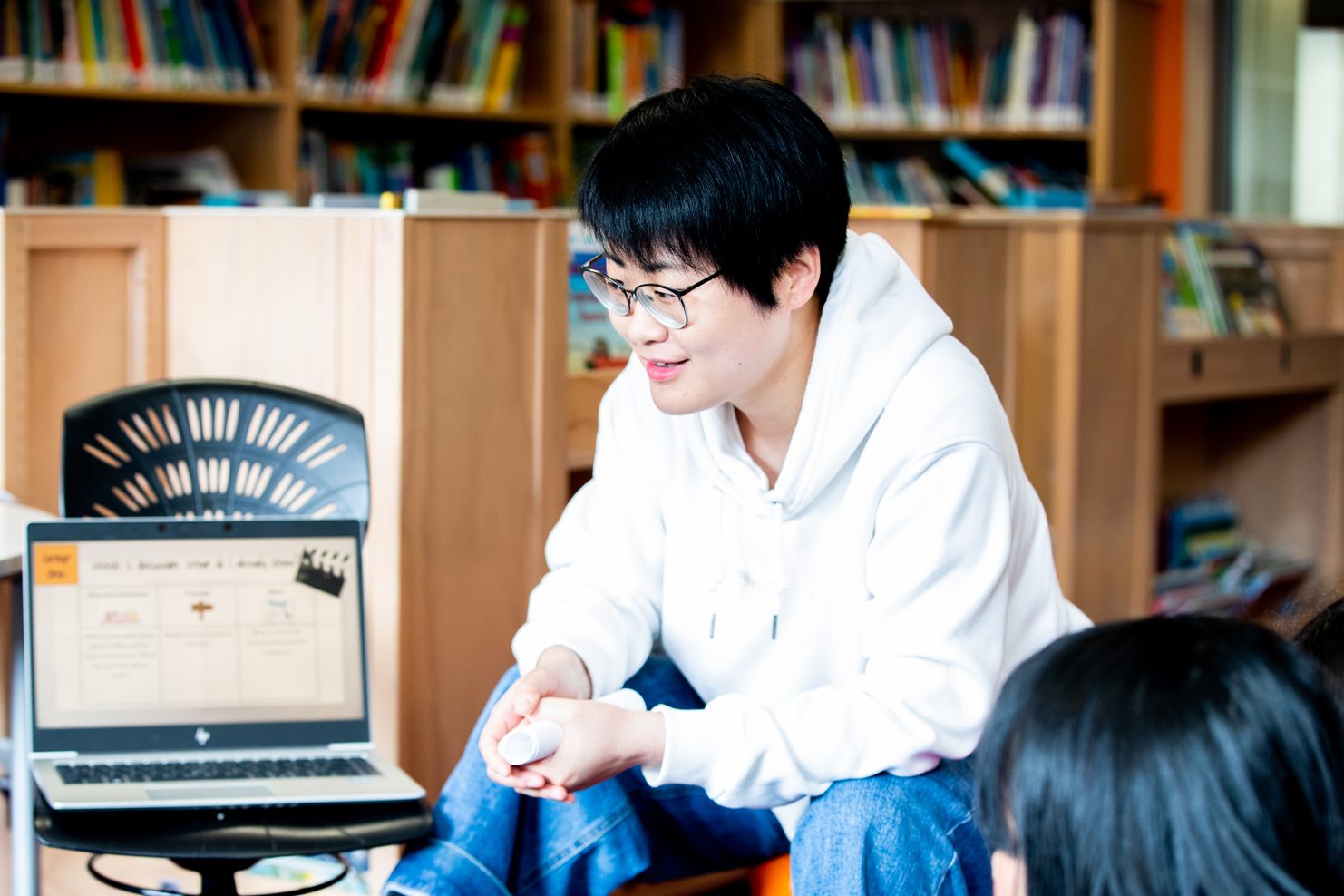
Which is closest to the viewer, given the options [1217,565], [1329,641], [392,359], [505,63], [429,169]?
[1329,641]

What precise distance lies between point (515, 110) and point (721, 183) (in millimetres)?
2788

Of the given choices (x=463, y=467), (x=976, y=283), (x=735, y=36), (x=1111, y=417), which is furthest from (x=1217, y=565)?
(x=463, y=467)

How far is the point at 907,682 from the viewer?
1.18 meters

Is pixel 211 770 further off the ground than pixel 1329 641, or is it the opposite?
pixel 1329 641

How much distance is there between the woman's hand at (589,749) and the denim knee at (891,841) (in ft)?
→ 0.49

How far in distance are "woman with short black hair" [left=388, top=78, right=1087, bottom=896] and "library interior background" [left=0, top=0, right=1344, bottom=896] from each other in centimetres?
23

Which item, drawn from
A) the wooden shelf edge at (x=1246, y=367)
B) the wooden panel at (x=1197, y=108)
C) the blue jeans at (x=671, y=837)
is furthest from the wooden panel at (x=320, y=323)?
the wooden panel at (x=1197, y=108)

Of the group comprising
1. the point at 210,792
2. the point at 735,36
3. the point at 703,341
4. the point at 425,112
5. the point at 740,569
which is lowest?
the point at 210,792

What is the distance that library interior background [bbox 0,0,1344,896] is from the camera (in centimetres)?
188

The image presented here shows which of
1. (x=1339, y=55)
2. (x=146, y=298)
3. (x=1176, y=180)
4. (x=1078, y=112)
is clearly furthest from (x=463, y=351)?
(x=1339, y=55)

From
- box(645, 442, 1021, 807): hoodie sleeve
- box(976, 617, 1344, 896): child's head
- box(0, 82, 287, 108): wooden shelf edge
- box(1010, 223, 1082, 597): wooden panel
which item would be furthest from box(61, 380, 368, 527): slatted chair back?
box(0, 82, 287, 108): wooden shelf edge

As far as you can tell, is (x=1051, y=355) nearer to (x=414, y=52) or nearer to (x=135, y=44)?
(x=414, y=52)

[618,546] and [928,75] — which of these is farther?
[928,75]

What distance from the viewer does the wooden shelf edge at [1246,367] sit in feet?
9.84
